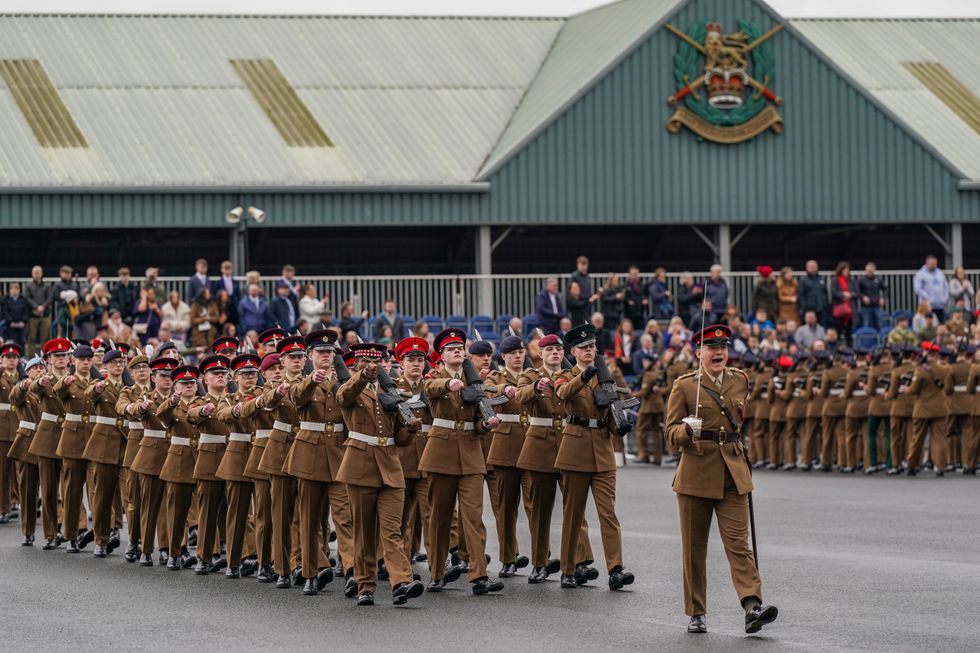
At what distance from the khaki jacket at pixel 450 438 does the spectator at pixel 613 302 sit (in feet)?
56.9

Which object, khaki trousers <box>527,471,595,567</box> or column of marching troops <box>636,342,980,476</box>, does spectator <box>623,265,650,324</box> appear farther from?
khaki trousers <box>527,471,595,567</box>

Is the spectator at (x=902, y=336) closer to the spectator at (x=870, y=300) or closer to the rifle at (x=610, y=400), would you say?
the spectator at (x=870, y=300)

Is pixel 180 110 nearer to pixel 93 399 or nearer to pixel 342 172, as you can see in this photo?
pixel 342 172

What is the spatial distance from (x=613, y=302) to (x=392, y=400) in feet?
60.6

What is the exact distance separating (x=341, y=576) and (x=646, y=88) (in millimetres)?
22699

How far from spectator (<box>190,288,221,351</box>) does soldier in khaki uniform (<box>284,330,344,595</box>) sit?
1421 cm

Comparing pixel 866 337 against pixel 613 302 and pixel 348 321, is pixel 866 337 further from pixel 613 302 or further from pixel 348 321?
pixel 348 321

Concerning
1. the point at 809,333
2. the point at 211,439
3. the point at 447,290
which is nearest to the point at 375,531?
the point at 211,439

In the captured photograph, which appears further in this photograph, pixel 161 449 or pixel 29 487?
pixel 29 487

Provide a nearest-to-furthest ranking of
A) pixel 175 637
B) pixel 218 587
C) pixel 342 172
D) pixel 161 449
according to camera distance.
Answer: pixel 175 637, pixel 218 587, pixel 161 449, pixel 342 172

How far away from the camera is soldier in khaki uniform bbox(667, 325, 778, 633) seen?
12.2m

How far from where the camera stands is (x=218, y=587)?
1513 cm

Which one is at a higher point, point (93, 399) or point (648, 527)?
point (93, 399)

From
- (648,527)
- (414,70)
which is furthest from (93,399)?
(414,70)
